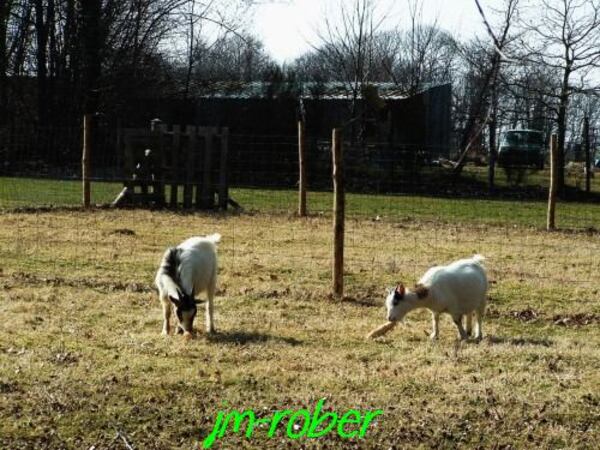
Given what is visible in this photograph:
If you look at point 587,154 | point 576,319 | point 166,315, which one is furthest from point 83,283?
point 587,154

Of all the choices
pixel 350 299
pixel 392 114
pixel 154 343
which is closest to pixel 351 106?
pixel 392 114

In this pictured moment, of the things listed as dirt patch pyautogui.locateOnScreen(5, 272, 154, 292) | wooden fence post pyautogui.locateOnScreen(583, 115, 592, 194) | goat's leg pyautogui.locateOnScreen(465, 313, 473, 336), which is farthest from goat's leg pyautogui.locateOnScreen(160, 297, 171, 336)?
wooden fence post pyautogui.locateOnScreen(583, 115, 592, 194)

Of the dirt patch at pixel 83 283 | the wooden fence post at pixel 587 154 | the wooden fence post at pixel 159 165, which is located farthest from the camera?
the wooden fence post at pixel 587 154

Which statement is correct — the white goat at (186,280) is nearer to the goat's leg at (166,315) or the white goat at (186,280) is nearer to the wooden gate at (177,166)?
the goat's leg at (166,315)

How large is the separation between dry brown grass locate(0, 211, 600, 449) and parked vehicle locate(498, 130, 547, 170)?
49.4 feet

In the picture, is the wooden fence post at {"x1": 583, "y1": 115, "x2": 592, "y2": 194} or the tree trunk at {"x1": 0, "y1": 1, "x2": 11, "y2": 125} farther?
the tree trunk at {"x1": 0, "y1": 1, "x2": 11, "y2": 125}

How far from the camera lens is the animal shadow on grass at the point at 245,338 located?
24.1ft

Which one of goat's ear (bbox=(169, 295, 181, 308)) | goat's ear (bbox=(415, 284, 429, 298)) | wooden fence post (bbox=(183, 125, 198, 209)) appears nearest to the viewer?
goat's ear (bbox=(169, 295, 181, 308))

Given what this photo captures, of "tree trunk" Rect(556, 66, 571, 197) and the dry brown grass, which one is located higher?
"tree trunk" Rect(556, 66, 571, 197)

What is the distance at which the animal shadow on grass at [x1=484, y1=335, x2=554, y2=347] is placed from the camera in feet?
24.7

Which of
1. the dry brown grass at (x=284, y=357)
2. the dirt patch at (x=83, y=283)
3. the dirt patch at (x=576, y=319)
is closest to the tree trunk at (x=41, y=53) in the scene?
the dry brown grass at (x=284, y=357)

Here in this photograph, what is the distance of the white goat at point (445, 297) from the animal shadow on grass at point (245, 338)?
89 cm

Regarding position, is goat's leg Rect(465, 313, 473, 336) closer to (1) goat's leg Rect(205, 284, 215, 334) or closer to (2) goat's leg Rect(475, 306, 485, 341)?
(2) goat's leg Rect(475, 306, 485, 341)

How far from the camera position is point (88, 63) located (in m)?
32.5
